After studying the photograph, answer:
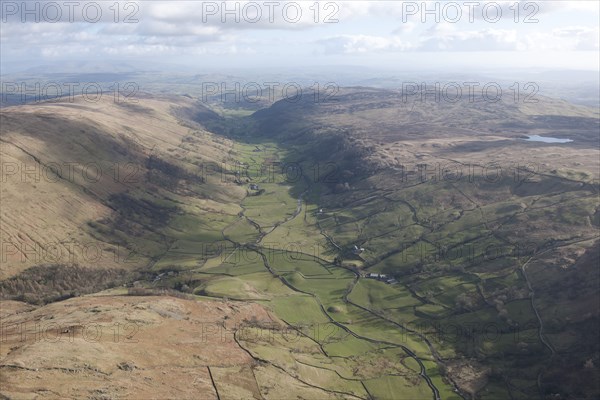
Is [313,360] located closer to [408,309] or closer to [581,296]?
[408,309]

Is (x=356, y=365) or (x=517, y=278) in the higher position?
(x=517, y=278)

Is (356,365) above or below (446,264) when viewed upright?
below

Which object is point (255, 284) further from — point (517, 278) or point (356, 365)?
point (517, 278)

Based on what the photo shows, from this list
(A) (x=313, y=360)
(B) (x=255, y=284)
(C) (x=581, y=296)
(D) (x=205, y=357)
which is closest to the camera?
(D) (x=205, y=357)

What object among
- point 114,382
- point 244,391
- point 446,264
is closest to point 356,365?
point 244,391

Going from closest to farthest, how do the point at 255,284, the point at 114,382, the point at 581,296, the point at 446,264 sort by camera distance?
1. the point at 114,382
2. the point at 581,296
3. the point at 255,284
4. the point at 446,264

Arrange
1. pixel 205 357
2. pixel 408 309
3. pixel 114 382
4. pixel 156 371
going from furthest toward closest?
pixel 408 309
pixel 205 357
pixel 156 371
pixel 114 382

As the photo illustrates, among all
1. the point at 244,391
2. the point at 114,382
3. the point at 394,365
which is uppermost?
A: the point at 114,382

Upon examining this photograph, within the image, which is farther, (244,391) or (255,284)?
(255,284)

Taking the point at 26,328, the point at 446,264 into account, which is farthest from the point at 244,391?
the point at 446,264
